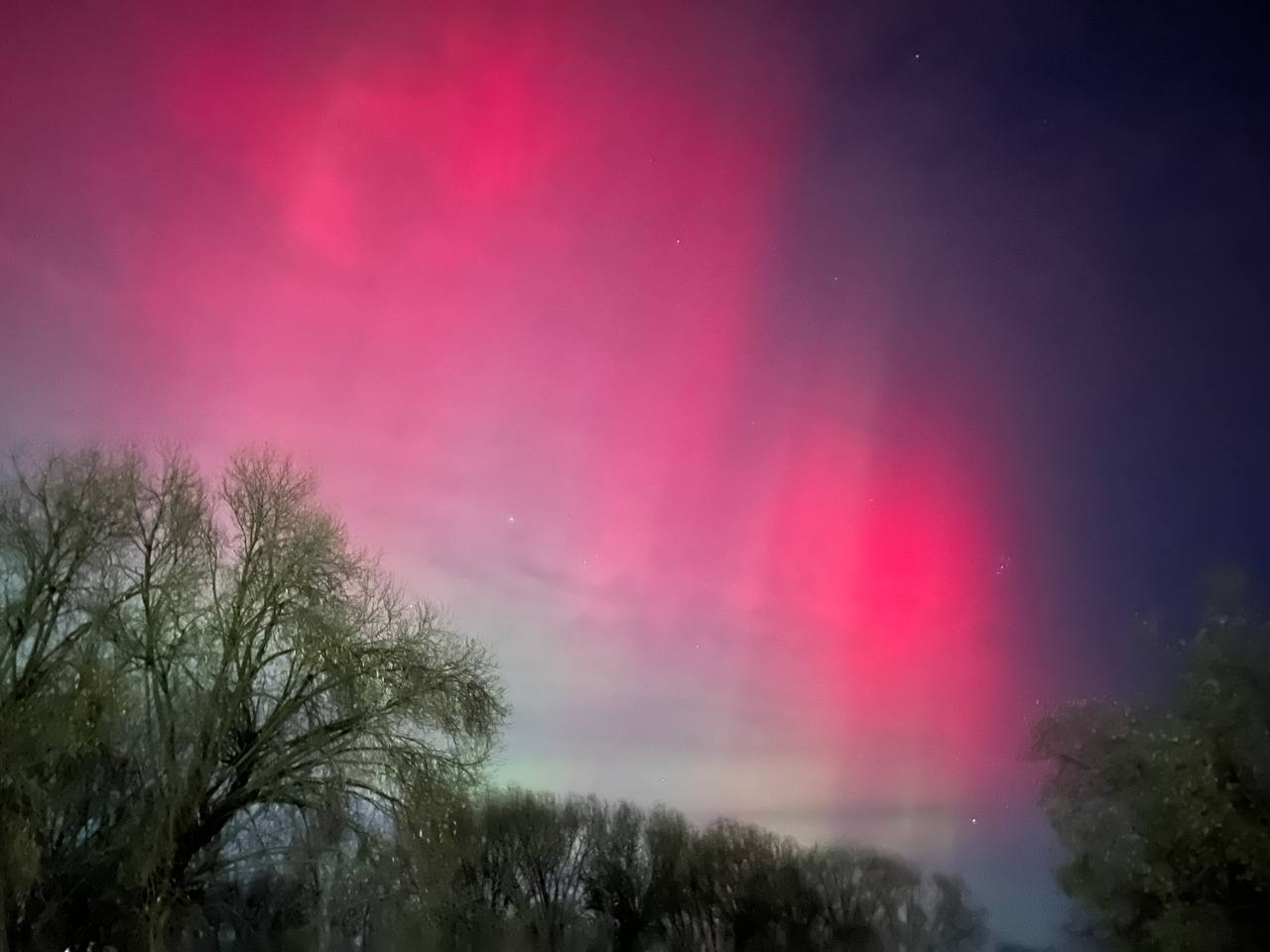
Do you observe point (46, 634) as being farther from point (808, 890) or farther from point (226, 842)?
point (808, 890)

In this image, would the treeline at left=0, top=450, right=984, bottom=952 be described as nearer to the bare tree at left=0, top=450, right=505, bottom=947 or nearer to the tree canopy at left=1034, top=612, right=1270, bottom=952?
the bare tree at left=0, top=450, right=505, bottom=947

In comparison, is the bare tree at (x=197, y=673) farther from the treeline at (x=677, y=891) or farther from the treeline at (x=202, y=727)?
the treeline at (x=677, y=891)

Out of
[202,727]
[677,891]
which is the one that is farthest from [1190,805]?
[677,891]

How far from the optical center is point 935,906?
56.4 m

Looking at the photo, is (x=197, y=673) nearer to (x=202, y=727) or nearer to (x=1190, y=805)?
(x=202, y=727)

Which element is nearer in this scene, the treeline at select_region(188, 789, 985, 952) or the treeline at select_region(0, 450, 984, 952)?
the treeline at select_region(0, 450, 984, 952)

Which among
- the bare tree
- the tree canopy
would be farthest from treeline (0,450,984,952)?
the tree canopy

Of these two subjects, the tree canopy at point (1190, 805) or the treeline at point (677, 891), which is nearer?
the tree canopy at point (1190, 805)

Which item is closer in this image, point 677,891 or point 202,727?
point 202,727

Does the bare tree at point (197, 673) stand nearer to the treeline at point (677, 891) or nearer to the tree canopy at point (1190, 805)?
the tree canopy at point (1190, 805)

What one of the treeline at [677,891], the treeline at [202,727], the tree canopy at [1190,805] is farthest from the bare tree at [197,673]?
the treeline at [677,891]

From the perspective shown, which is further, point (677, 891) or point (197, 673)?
point (677, 891)

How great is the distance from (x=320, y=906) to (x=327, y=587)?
29.9 ft

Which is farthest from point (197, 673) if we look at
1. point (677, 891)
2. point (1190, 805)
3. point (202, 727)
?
point (677, 891)
